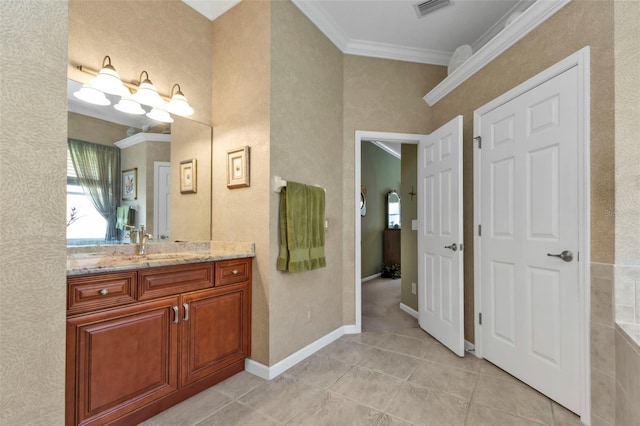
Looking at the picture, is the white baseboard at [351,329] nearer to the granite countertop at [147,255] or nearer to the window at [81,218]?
the granite countertop at [147,255]

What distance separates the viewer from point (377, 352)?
2498mm

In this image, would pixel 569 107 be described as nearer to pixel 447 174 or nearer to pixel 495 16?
pixel 447 174

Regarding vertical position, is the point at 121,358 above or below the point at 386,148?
below

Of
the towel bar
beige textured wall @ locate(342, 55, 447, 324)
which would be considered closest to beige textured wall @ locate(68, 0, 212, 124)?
the towel bar

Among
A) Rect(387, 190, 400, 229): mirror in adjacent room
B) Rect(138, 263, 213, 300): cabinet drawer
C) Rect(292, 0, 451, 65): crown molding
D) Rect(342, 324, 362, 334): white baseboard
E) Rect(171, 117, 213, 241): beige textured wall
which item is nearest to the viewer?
Rect(138, 263, 213, 300): cabinet drawer

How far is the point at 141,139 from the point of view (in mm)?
→ 2125

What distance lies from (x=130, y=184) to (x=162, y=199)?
24 cm

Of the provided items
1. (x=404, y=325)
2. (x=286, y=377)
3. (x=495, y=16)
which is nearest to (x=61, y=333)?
(x=286, y=377)

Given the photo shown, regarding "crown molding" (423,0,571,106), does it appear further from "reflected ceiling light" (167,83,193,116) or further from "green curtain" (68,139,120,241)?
"green curtain" (68,139,120,241)

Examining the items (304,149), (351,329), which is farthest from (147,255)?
(351,329)

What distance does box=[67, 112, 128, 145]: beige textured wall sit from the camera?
5.90ft

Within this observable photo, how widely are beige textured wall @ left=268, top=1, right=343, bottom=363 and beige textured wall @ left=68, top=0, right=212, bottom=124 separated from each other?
0.74 m

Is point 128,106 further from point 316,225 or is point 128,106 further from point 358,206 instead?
point 358,206

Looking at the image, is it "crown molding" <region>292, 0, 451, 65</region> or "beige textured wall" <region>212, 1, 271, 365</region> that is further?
"crown molding" <region>292, 0, 451, 65</region>
